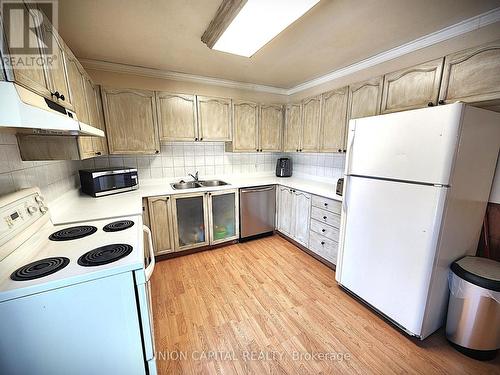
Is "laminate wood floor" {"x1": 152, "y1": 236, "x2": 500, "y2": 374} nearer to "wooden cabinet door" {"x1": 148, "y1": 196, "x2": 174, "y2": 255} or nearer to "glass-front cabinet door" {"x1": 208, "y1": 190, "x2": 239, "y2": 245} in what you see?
"wooden cabinet door" {"x1": 148, "y1": 196, "x2": 174, "y2": 255}

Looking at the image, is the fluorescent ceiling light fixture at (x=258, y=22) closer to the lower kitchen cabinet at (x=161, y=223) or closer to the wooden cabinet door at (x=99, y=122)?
the wooden cabinet door at (x=99, y=122)

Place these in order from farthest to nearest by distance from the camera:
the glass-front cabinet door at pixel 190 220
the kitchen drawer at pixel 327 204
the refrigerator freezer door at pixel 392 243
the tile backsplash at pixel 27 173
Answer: the glass-front cabinet door at pixel 190 220, the kitchen drawer at pixel 327 204, the refrigerator freezer door at pixel 392 243, the tile backsplash at pixel 27 173

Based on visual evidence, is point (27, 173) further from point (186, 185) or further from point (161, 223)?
point (186, 185)

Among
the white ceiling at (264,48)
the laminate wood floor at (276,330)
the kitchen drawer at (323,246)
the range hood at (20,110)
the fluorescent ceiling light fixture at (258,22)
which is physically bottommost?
the laminate wood floor at (276,330)

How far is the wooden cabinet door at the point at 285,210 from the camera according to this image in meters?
2.96

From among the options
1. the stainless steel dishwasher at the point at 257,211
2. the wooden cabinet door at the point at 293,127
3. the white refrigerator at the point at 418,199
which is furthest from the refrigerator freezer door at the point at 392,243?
the wooden cabinet door at the point at 293,127

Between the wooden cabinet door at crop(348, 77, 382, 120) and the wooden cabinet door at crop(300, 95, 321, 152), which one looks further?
the wooden cabinet door at crop(300, 95, 321, 152)

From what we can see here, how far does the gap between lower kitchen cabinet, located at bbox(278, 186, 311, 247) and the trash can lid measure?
4.60 feet

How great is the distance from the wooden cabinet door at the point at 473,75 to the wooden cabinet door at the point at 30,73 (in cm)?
267

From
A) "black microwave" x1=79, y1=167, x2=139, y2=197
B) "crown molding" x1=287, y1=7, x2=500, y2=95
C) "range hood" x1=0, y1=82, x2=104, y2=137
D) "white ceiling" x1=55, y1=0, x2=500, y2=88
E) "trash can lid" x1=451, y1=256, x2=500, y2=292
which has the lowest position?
"trash can lid" x1=451, y1=256, x2=500, y2=292

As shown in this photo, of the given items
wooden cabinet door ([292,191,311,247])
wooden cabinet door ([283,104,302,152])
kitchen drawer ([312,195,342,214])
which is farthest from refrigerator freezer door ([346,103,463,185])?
wooden cabinet door ([283,104,302,152])

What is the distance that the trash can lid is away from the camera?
4.24 feet

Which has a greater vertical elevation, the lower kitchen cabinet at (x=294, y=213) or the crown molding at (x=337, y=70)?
the crown molding at (x=337, y=70)

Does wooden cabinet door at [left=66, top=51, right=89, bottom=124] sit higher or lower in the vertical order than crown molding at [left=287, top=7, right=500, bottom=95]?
lower
